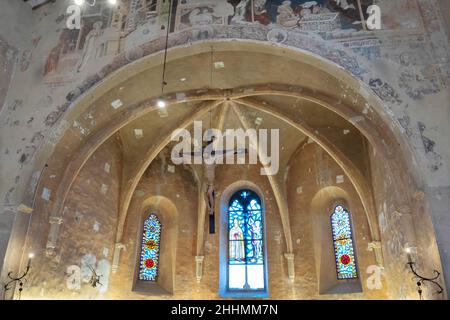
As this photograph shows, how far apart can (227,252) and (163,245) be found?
1.96m

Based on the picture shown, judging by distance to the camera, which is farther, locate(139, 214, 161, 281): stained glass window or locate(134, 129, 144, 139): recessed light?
locate(134, 129, 144, 139): recessed light

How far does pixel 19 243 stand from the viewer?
886 centimetres

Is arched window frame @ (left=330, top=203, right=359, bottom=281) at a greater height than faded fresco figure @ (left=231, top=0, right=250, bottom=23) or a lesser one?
lesser

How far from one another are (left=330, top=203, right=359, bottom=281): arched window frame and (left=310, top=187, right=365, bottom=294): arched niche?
58 millimetres

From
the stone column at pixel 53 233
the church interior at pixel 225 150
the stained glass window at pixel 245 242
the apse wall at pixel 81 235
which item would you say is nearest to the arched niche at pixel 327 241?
the church interior at pixel 225 150

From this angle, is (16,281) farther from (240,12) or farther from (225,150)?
(240,12)

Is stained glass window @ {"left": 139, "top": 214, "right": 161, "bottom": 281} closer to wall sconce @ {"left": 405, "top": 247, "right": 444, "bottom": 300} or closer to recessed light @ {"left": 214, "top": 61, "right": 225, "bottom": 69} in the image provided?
recessed light @ {"left": 214, "top": 61, "right": 225, "bottom": 69}

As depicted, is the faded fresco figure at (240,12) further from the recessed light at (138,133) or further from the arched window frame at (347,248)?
the arched window frame at (347,248)

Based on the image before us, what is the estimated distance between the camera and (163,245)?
1319 centimetres

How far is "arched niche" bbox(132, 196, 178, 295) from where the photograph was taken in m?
12.4

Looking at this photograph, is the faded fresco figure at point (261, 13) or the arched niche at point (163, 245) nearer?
the faded fresco figure at point (261, 13)

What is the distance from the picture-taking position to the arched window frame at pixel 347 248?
38.5ft

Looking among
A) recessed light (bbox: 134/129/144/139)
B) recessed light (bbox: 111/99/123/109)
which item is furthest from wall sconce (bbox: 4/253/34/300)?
recessed light (bbox: 134/129/144/139)

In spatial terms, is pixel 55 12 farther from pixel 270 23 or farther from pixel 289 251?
pixel 289 251
